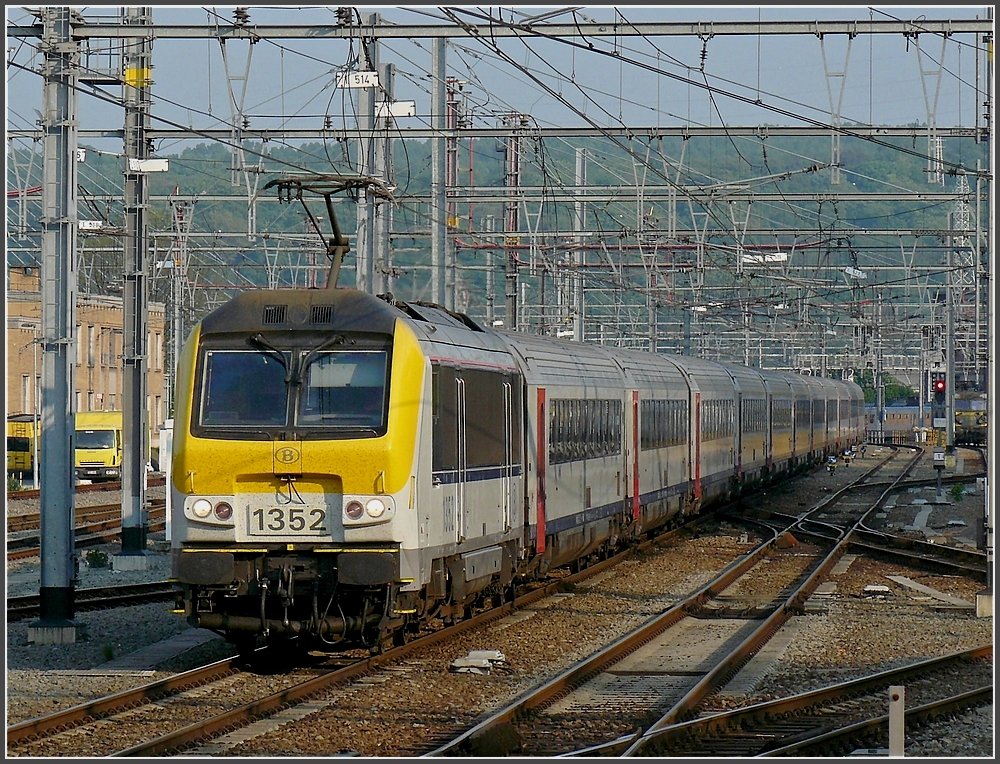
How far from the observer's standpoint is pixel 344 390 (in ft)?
46.5

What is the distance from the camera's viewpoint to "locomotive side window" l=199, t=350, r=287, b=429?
1412 centimetres

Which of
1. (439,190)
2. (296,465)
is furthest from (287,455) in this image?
(439,190)

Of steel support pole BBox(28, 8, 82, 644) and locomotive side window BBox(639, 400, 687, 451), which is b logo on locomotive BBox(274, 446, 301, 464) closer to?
steel support pole BBox(28, 8, 82, 644)

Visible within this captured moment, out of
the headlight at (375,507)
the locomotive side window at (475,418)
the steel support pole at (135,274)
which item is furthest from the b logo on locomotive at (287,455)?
the steel support pole at (135,274)

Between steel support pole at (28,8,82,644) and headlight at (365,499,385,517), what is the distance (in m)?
4.19

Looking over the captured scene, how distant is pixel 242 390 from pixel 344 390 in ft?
2.80

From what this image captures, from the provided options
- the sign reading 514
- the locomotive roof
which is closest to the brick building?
the sign reading 514

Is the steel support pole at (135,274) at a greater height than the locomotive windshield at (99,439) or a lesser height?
greater

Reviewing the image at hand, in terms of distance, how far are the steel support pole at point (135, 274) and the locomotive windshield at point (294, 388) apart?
9046mm

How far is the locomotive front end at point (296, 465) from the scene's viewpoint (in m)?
13.8

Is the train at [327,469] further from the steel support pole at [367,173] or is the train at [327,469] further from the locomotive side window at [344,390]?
the steel support pole at [367,173]

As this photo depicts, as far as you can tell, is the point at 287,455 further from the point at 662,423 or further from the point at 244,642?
the point at 662,423

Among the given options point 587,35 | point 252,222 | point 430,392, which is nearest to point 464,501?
point 430,392

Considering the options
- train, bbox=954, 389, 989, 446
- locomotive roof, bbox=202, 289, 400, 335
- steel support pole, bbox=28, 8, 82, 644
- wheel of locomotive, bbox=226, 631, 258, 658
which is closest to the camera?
locomotive roof, bbox=202, 289, 400, 335
